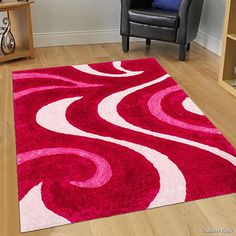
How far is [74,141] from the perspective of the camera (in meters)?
2.12

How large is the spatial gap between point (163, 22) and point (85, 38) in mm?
944

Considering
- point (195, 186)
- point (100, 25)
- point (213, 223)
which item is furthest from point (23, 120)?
point (100, 25)

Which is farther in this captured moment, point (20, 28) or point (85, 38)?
point (85, 38)

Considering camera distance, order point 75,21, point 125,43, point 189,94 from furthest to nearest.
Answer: point 75,21 < point 125,43 < point 189,94

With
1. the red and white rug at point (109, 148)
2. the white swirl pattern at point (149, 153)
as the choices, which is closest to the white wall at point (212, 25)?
the red and white rug at point (109, 148)

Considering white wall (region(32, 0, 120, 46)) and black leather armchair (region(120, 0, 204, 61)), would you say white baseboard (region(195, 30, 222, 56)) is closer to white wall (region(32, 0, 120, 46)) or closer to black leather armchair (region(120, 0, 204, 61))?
black leather armchair (region(120, 0, 204, 61))

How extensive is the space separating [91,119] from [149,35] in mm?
1330

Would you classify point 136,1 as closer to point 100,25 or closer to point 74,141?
point 100,25

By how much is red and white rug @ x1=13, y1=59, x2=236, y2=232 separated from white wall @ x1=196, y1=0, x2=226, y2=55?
843mm

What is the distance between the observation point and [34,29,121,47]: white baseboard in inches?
148

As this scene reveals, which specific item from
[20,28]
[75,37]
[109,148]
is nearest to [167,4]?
[75,37]

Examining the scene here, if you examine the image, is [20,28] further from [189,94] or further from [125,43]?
[189,94]

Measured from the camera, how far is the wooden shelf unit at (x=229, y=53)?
263 centimetres

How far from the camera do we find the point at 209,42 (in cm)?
367
